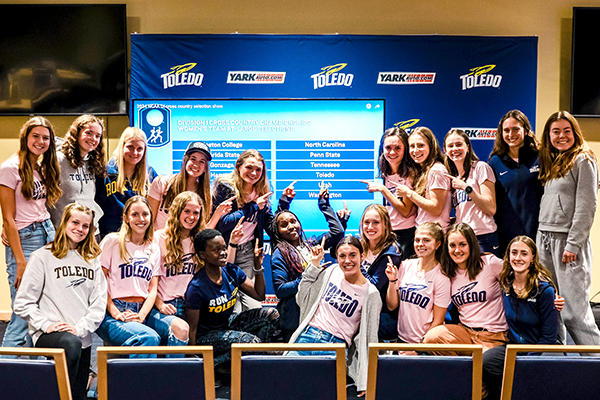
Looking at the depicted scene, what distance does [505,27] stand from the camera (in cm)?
541

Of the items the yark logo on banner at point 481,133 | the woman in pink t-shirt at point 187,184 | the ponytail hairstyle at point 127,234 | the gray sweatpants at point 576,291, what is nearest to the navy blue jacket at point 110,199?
the woman in pink t-shirt at point 187,184

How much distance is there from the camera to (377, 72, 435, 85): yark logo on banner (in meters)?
5.27

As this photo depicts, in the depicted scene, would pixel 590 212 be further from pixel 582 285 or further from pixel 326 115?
pixel 326 115

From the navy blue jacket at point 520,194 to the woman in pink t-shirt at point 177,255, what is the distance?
7.10ft

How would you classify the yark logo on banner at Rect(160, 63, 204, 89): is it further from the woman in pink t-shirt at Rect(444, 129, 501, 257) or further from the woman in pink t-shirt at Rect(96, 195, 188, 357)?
the woman in pink t-shirt at Rect(444, 129, 501, 257)

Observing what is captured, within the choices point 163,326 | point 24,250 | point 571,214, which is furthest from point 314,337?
point 24,250

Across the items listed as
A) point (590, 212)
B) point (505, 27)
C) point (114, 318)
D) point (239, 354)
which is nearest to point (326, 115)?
point (505, 27)

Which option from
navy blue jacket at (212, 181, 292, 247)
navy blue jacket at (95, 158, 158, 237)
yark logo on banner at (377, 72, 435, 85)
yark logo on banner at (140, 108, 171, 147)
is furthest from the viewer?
yark logo on banner at (377, 72, 435, 85)

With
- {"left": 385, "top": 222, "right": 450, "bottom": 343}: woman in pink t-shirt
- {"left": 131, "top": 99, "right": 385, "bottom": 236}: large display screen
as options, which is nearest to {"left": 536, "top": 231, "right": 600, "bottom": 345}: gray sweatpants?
{"left": 385, "top": 222, "right": 450, "bottom": 343}: woman in pink t-shirt

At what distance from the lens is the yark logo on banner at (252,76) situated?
17.1 ft

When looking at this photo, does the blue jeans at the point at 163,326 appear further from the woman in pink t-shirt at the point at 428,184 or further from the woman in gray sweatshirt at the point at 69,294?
the woman in pink t-shirt at the point at 428,184

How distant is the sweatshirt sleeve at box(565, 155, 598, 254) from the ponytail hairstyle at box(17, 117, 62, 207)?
11.7 ft

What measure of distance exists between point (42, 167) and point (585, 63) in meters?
5.37

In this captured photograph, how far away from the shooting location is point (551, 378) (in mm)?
1744
